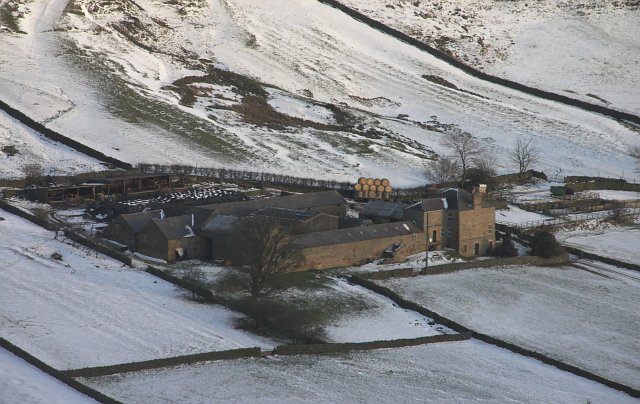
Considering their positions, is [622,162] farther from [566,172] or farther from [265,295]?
[265,295]

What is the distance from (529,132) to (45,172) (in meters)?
53.0

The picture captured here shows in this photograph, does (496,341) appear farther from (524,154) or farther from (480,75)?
(480,75)

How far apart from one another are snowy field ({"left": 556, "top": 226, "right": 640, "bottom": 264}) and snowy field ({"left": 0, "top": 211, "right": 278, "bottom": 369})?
94.4ft

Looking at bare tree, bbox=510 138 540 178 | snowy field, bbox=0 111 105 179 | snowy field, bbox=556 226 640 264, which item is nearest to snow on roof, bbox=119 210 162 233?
snowy field, bbox=0 111 105 179

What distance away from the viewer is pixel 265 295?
46.4 metres

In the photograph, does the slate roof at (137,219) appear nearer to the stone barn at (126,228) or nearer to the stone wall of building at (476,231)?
the stone barn at (126,228)

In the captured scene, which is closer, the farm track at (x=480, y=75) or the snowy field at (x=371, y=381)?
the snowy field at (x=371, y=381)

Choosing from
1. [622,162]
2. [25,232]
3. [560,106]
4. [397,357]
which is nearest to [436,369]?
[397,357]

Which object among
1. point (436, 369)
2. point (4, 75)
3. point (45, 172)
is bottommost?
point (436, 369)

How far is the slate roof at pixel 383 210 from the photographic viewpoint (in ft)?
200

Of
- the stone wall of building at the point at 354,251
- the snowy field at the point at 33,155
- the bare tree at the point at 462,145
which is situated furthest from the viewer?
the bare tree at the point at 462,145

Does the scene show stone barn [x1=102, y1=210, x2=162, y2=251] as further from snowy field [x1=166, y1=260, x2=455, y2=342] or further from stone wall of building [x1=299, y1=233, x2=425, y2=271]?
stone wall of building [x1=299, y1=233, x2=425, y2=271]

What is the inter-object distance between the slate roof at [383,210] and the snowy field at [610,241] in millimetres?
11810

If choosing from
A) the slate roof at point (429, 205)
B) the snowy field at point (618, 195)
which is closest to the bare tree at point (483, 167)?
the snowy field at point (618, 195)
